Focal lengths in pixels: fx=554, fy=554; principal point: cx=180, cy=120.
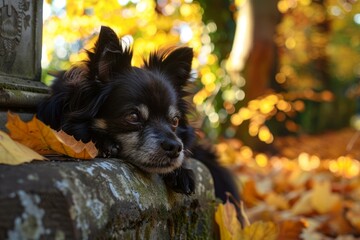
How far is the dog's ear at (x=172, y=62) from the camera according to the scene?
3012 millimetres

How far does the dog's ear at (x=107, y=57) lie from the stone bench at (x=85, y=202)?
565 millimetres

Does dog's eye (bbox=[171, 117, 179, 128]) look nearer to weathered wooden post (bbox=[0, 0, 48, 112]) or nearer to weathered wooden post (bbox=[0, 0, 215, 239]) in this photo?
weathered wooden post (bbox=[0, 0, 215, 239])

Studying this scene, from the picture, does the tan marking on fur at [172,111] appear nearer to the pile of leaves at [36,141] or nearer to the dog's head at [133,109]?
the dog's head at [133,109]

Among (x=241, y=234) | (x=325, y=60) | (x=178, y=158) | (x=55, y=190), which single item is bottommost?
(x=325, y=60)

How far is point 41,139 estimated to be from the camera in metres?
1.93

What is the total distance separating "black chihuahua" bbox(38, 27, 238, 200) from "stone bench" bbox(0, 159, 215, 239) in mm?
120

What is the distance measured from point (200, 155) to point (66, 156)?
183cm

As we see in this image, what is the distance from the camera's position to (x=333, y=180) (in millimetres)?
6031

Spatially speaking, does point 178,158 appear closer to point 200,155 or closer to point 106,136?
point 106,136

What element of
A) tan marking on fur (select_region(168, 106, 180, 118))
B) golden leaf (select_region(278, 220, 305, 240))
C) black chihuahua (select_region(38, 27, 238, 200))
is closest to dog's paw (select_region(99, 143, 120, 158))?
black chihuahua (select_region(38, 27, 238, 200))

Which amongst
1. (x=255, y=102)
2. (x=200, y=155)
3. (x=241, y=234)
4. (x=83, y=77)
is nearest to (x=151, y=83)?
(x=83, y=77)

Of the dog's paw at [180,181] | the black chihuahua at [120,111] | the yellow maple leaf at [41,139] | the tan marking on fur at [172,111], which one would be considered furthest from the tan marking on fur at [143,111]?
the yellow maple leaf at [41,139]

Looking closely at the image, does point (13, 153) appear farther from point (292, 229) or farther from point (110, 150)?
point (292, 229)

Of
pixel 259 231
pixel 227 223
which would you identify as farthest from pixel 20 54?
pixel 259 231
